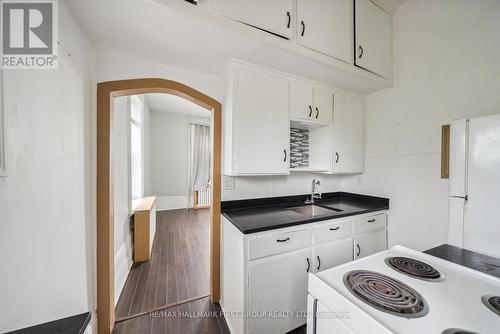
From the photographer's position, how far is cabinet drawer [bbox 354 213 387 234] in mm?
1696

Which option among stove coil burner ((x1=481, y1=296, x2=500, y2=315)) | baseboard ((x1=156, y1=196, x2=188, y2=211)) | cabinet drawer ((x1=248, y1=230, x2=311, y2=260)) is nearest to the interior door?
stove coil burner ((x1=481, y1=296, x2=500, y2=315))

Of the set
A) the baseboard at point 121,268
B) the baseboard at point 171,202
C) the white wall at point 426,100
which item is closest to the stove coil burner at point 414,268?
the white wall at point 426,100

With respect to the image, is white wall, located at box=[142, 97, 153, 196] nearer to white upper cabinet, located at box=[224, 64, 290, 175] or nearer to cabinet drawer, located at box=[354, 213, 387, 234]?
white upper cabinet, located at box=[224, 64, 290, 175]

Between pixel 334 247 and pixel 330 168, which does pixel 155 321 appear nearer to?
pixel 334 247

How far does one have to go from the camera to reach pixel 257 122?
Answer: 1.52 metres

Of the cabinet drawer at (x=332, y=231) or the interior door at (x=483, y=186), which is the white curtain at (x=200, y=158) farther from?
the interior door at (x=483, y=186)

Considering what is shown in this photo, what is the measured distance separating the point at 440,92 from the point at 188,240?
3726 mm

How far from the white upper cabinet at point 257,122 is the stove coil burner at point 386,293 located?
985mm

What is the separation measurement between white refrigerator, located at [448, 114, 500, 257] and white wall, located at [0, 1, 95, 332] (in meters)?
2.06

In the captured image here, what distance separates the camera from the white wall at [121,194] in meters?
1.78

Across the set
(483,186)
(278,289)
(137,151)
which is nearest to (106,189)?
(278,289)

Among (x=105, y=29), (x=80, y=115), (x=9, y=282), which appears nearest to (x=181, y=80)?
(x=105, y=29)

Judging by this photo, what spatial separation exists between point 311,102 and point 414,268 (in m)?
1.48

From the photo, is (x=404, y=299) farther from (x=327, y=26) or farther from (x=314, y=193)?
(x=327, y=26)
